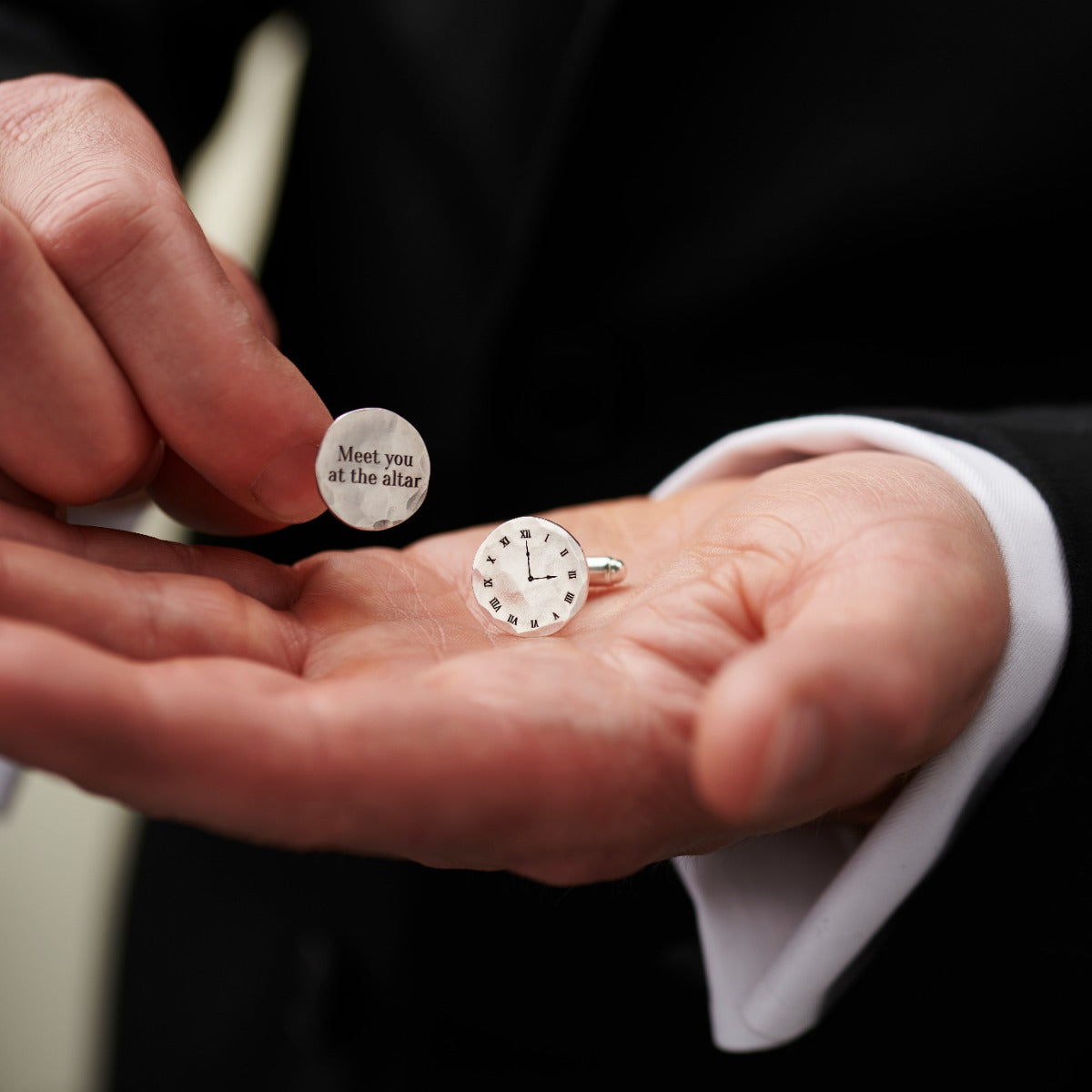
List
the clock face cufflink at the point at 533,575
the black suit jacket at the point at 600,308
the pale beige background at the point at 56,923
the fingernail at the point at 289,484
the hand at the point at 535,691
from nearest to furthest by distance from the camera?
the hand at the point at 535,691 → the fingernail at the point at 289,484 → the clock face cufflink at the point at 533,575 → the black suit jacket at the point at 600,308 → the pale beige background at the point at 56,923

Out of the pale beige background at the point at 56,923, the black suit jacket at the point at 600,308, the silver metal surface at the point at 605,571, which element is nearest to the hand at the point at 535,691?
the silver metal surface at the point at 605,571

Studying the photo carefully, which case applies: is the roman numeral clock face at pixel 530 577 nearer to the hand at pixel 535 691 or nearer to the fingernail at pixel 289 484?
the hand at pixel 535 691

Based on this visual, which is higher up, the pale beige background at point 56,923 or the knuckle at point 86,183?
the knuckle at point 86,183

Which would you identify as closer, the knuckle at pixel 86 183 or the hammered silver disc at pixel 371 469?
the knuckle at pixel 86 183

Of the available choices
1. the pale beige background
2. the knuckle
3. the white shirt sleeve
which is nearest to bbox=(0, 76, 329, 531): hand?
the knuckle

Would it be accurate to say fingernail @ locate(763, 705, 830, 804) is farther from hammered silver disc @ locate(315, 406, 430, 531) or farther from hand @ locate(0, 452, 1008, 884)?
hammered silver disc @ locate(315, 406, 430, 531)

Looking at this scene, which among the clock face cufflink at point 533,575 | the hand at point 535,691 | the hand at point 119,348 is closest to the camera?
the hand at point 535,691
